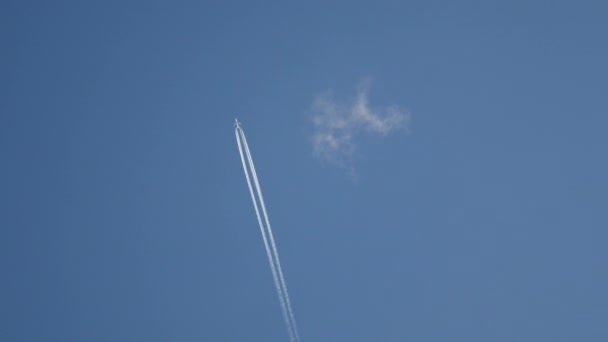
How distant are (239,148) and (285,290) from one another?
11.8 ft

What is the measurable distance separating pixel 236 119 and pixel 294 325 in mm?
5118

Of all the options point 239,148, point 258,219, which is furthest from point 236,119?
point 258,219

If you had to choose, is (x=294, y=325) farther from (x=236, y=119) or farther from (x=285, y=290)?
(x=236, y=119)

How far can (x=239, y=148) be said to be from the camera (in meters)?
18.4

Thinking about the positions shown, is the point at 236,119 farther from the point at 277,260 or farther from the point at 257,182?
the point at 277,260

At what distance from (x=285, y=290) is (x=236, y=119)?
14.0ft

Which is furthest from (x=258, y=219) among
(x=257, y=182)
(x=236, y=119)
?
(x=236, y=119)

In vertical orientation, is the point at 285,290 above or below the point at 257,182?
below

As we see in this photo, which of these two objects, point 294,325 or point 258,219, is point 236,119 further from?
point 294,325

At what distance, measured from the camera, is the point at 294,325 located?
18.0 meters

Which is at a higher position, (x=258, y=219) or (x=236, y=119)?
(x=236, y=119)

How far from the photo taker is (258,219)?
18.2m

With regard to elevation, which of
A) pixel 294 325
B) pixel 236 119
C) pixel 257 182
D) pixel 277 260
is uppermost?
pixel 236 119

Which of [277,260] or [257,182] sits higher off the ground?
[257,182]
